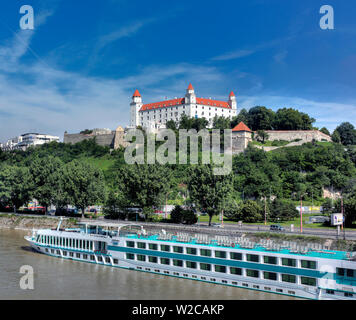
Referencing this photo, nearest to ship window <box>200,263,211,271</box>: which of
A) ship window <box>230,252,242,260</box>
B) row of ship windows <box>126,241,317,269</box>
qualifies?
row of ship windows <box>126,241,317,269</box>

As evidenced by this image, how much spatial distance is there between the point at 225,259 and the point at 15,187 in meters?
45.2

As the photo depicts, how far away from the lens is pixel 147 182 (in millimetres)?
47656

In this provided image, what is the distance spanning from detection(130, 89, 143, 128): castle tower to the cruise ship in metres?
108

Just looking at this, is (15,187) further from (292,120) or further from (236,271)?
(292,120)

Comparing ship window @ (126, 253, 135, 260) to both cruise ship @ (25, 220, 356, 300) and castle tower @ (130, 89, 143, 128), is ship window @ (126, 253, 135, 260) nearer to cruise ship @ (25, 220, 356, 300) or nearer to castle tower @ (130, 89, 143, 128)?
cruise ship @ (25, 220, 356, 300)

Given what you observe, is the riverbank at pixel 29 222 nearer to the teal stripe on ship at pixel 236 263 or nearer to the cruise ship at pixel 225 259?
the cruise ship at pixel 225 259

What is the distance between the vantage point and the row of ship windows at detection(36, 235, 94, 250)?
3387 centimetres

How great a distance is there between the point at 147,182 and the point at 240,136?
185 feet

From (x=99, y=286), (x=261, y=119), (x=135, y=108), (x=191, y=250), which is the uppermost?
(x=135, y=108)

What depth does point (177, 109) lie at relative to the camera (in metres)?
132

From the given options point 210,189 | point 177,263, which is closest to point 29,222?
point 210,189

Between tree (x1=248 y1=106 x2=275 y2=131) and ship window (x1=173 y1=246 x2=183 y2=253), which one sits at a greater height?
tree (x1=248 y1=106 x2=275 y2=131)

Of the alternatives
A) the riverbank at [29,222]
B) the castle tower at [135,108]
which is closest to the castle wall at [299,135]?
the castle tower at [135,108]
